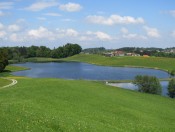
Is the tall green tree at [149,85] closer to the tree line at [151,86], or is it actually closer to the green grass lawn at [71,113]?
the tree line at [151,86]

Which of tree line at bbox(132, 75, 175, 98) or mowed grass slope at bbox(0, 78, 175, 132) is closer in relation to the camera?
mowed grass slope at bbox(0, 78, 175, 132)

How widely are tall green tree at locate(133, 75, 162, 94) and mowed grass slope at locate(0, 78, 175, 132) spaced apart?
3082 cm

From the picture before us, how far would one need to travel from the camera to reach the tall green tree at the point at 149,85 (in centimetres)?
7519

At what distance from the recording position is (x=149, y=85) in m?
76.1

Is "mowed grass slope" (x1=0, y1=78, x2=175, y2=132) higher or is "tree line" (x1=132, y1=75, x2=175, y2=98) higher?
"mowed grass slope" (x1=0, y1=78, x2=175, y2=132)

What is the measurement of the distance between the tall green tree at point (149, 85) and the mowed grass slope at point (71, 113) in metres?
30.8

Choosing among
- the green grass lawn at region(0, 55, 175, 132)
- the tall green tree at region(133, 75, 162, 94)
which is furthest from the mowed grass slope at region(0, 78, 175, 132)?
the tall green tree at region(133, 75, 162, 94)

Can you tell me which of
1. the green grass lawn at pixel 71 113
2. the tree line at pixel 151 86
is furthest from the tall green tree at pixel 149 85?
the green grass lawn at pixel 71 113

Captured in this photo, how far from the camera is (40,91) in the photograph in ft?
140

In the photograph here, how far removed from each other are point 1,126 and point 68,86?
1245 inches

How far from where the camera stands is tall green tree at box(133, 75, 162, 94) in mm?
75188

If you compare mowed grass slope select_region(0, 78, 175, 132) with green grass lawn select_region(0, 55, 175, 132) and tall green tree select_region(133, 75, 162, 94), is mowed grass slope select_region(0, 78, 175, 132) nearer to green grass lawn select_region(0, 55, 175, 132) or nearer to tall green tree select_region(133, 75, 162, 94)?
green grass lawn select_region(0, 55, 175, 132)

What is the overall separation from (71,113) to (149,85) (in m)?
50.5

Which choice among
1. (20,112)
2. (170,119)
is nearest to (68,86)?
(170,119)
